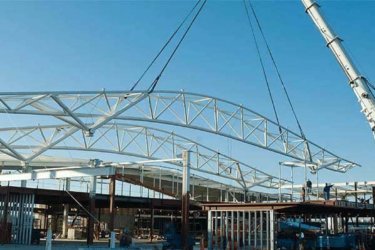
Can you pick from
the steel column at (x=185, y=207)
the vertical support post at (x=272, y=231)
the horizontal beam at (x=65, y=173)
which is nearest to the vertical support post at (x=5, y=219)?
the horizontal beam at (x=65, y=173)

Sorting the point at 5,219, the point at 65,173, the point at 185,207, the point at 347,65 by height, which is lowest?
the point at 5,219

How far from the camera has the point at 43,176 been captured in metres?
33.0

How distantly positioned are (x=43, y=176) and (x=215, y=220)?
41.9ft

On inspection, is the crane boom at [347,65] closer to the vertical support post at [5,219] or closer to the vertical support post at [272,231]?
the vertical support post at [272,231]

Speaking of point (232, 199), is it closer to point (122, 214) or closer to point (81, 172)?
point (122, 214)

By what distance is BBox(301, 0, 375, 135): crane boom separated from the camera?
103 ft

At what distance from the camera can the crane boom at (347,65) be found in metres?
31.4

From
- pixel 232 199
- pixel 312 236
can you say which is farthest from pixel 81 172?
pixel 232 199

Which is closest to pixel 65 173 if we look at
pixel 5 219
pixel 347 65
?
pixel 5 219

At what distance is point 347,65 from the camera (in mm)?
32062

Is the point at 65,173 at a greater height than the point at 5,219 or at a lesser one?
greater

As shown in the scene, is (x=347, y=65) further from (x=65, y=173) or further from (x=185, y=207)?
(x=65, y=173)

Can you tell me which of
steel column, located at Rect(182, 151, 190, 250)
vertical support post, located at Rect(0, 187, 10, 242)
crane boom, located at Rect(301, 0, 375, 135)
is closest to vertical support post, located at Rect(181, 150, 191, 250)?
steel column, located at Rect(182, 151, 190, 250)

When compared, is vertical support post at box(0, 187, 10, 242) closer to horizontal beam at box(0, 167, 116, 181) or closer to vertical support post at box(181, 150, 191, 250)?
horizontal beam at box(0, 167, 116, 181)
